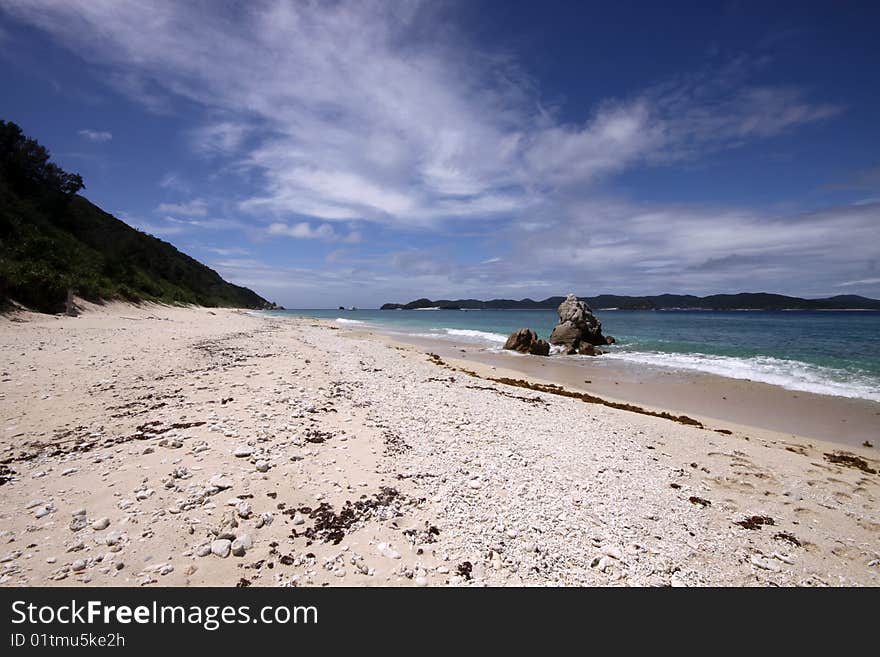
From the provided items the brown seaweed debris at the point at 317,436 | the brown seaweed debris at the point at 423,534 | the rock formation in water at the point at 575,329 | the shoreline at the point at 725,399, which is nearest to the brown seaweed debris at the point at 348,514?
the brown seaweed debris at the point at 423,534

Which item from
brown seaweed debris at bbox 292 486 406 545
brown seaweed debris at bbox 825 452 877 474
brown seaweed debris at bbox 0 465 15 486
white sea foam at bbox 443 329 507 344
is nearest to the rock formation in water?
white sea foam at bbox 443 329 507 344

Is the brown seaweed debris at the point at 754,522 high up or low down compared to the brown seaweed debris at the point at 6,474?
down

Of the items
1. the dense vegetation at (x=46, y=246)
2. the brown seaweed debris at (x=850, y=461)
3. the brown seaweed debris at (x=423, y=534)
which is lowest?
the brown seaweed debris at (x=850, y=461)

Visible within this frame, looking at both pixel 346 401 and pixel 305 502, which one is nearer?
pixel 305 502

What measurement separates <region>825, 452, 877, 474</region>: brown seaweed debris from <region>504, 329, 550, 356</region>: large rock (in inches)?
833

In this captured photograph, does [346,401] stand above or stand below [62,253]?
below

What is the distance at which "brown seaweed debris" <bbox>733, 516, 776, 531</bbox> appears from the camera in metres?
5.42

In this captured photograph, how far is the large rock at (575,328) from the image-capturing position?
110 ft

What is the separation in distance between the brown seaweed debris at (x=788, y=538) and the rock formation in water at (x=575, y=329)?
1055 inches

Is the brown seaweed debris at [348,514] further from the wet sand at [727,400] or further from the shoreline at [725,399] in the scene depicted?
the shoreline at [725,399]
